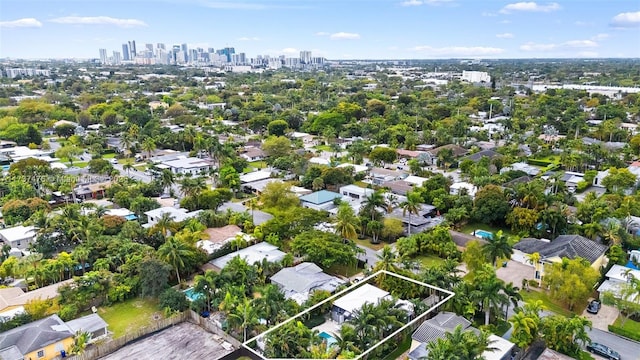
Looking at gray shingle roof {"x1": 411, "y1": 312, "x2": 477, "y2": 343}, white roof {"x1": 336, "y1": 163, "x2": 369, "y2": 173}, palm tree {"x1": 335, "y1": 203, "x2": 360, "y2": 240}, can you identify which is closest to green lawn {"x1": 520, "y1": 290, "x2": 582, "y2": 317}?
gray shingle roof {"x1": 411, "y1": 312, "x2": 477, "y2": 343}

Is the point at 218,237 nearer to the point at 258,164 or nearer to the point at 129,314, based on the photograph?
the point at 129,314

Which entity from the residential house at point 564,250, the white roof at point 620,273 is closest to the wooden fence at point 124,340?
the residential house at point 564,250

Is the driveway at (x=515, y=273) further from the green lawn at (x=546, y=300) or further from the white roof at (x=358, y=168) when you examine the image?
the white roof at (x=358, y=168)

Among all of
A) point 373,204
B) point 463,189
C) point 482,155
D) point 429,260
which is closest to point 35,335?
point 373,204

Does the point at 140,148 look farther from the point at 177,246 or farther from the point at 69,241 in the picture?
the point at 177,246

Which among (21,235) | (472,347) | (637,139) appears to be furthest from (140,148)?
(637,139)

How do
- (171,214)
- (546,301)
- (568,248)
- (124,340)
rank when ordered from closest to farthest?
1. (124,340)
2. (546,301)
3. (568,248)
4. (171,214)

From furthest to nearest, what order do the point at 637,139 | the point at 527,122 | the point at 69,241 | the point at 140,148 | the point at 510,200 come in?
the point at 527,122
the point at 140,148
the point at 637,139
the point at 510,200
the point at 69,241
